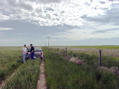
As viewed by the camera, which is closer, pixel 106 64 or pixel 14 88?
pixel 14 88

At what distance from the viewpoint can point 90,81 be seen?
6.93 metres

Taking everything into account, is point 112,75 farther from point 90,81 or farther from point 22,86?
point 22,86

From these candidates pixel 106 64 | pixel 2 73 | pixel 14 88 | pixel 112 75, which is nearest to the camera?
pixel 14 88

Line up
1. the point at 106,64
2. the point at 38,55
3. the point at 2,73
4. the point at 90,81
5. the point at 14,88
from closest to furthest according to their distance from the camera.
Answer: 1. the point at 14,88
2. the point at 90,81
3. the point at 2,73
4. the point at 106,64
5. the point at 38,55

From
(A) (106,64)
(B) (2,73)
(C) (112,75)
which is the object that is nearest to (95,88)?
(C) (112,75)

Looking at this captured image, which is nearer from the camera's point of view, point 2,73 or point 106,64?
point 2,73

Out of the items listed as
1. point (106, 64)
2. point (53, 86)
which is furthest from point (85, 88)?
point (106, 64)

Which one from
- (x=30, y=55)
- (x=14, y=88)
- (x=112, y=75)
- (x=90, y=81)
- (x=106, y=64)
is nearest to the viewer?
(x=14, y=88)

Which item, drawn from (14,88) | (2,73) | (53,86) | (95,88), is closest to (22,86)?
(14,88)

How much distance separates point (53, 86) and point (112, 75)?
12.8ft

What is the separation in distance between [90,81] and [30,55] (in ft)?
37.5

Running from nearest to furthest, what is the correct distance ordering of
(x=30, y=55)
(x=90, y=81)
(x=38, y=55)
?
(x=90, y=81) < (x=30, y=55) < (x=38, y=55)

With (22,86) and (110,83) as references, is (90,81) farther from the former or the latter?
(22,86)

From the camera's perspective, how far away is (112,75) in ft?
26.4
